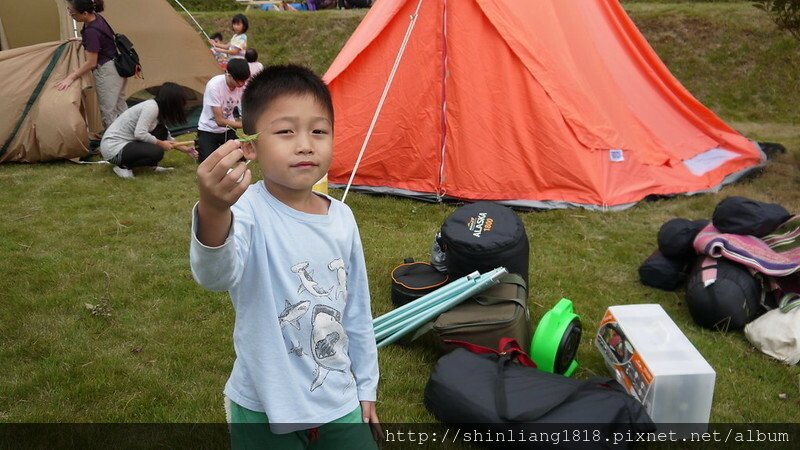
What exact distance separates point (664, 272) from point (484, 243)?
53.1 inches

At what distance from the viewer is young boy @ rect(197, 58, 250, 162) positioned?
582 centimetres

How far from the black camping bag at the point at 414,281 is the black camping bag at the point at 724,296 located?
4.58 ft

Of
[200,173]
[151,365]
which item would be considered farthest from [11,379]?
[200,173]

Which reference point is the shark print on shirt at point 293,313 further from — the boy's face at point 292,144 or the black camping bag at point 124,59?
the black camping bag at point 124,59

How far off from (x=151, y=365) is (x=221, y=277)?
2.06m

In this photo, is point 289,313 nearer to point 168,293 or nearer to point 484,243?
point 484,243

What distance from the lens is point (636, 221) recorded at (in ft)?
17.1

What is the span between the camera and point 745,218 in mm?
3904

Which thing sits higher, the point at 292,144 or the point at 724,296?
the point at 292,144

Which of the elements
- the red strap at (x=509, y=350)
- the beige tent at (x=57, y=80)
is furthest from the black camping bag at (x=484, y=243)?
the beige tent at (x=57, y=80)

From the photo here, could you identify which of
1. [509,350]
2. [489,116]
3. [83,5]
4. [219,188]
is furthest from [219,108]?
[219,188]

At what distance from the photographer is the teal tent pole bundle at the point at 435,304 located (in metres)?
3.25

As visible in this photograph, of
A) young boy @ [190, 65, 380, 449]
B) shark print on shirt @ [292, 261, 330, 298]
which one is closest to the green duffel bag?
young boy @ [190, 65, 380, 449]

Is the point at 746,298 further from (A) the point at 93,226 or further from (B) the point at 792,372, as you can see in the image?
(A) the point at 93,226
